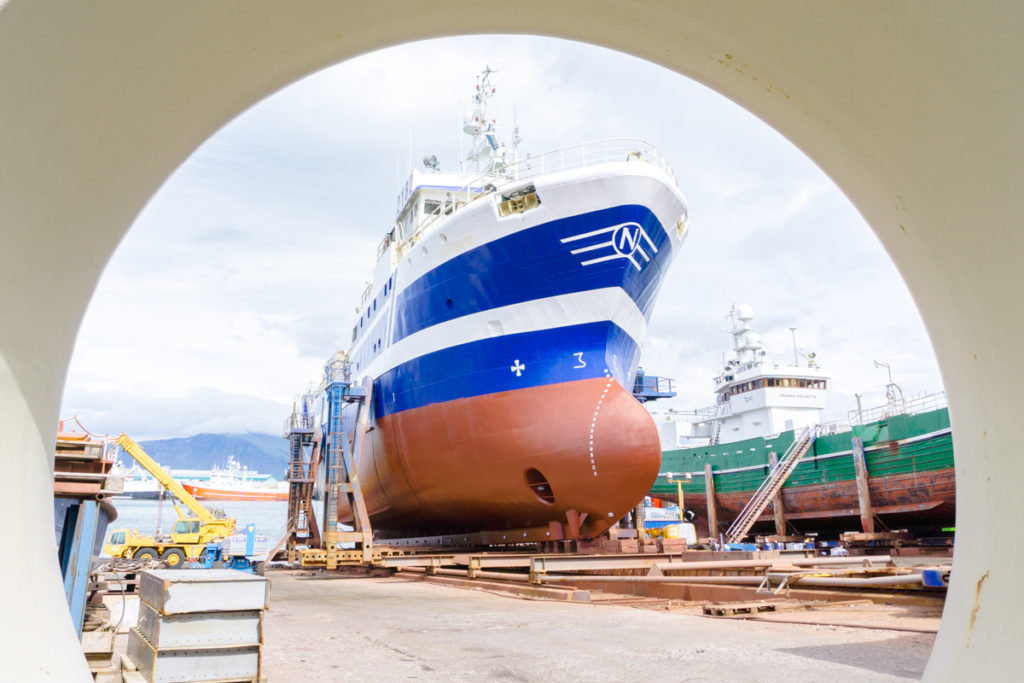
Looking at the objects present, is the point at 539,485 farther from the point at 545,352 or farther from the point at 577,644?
the point at 577,644

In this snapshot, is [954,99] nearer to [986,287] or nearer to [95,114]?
[986,287]

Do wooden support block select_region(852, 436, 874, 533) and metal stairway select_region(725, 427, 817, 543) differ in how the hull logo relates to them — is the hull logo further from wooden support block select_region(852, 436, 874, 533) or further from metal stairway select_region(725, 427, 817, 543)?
metal stairway select_region(725, 427, 817, 543)

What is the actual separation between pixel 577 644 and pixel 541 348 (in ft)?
24.4

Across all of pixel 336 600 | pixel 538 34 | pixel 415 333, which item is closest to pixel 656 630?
pixel 336 600

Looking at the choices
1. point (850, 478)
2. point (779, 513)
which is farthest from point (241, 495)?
point (850, 478)

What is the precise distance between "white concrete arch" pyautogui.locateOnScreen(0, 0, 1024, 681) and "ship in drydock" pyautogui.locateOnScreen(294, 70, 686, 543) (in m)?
10.3

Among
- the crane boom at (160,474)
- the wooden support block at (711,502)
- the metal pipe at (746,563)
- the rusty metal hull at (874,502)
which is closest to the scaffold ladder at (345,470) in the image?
the crane boom at (160,474)

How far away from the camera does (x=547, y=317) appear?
1329 cm

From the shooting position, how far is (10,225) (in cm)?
170

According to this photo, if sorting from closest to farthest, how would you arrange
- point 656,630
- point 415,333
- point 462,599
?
point 656,630 < point 462,599 < point 415,333

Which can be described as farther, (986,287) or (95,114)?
(986,287)

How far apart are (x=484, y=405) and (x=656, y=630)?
23.1 ft

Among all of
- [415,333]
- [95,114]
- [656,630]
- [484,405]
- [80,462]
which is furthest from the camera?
[415,333]

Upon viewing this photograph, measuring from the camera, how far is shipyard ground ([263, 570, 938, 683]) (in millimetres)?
5105
